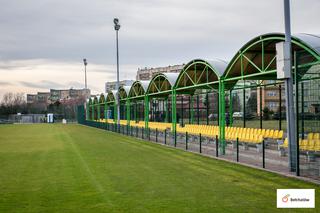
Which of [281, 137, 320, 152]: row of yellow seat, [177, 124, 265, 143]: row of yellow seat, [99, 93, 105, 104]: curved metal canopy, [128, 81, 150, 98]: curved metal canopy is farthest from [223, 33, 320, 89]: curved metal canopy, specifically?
[99, 93, 105, 104]: curved metal canopy

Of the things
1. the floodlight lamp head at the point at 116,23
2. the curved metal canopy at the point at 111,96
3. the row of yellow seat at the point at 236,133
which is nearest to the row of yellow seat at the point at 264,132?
the row of yellow seat at the point at 236,133

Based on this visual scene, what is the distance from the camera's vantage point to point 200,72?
80.5ft

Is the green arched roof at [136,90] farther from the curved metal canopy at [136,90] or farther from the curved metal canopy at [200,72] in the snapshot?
the curved metal canopy at [200,72]

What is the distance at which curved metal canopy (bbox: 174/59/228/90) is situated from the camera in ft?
67.0

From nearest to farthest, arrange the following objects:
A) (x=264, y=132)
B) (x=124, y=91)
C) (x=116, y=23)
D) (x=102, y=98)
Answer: (x=264, y=132) < (x=116, y=23) < (x=124, y=91) < (x=102, y=98)

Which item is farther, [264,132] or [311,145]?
[264,132]

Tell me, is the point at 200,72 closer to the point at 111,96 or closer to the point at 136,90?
the point at 136,90

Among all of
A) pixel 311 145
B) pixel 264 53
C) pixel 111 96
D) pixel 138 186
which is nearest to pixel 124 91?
pixel 111 96

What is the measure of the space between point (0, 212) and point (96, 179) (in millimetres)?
4010

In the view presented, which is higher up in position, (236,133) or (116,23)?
(116,23)

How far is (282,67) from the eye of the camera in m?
13.4

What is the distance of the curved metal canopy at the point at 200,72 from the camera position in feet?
67.0

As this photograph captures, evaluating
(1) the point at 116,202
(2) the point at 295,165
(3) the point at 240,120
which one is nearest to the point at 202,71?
(2) the point at 295,165

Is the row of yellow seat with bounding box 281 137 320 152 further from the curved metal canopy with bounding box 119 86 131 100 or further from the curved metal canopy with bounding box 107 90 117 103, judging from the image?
the curved metal canopy with bounding box 107 90 117 103
